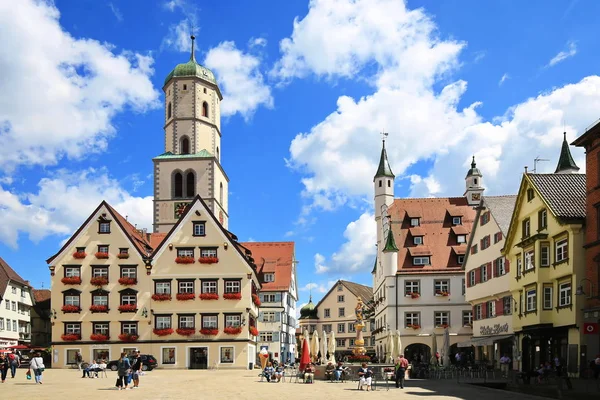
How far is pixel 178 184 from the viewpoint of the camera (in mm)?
89188

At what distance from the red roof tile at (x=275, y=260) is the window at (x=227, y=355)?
20176 millimetres

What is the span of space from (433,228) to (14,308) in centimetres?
4681

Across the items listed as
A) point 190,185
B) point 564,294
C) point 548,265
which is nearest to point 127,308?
point 190,185

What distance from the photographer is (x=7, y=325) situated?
83.4m

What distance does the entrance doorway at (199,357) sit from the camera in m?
67.4

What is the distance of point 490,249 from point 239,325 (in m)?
22.9

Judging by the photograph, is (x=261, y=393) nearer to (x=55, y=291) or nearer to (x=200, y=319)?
(x=200, y=319)

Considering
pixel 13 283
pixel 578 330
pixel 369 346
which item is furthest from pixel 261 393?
pixel 369 346

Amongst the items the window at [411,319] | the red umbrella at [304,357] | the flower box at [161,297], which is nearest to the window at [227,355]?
the flower box at [161,297]

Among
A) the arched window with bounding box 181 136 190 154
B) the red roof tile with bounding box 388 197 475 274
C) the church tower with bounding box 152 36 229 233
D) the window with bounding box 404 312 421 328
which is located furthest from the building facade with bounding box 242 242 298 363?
the window with bounding box 404 312 421 328

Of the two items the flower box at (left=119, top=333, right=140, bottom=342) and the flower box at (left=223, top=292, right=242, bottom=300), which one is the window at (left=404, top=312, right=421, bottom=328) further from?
the flower box at (left=119, top=333, right=140, bottom=342)

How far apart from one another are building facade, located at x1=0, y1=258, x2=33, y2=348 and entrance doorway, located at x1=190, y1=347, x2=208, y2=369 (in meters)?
22.6

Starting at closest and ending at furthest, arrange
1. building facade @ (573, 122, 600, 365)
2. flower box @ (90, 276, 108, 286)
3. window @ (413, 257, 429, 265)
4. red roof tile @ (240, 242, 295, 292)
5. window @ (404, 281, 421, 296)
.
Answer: building facade @ (573, 122, 600, 365), flower box @ (90, 276, 108, 286), window @ (404, 281, 421, 296), window @ (413, 257, 429, 265), red roof tile @ (240, 242, 295, 292)

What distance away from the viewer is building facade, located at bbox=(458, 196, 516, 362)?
53.8 meters
